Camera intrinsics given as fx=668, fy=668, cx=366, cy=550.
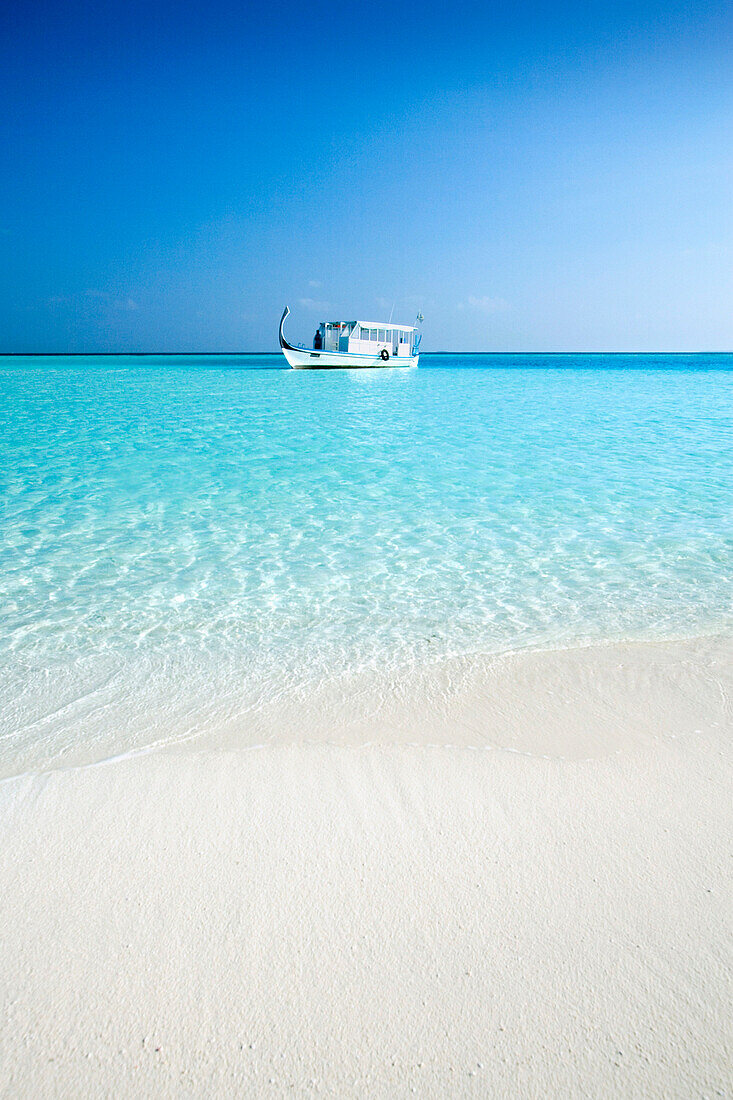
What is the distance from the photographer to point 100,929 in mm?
1844

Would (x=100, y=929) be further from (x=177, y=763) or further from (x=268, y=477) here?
(x=268, y=477)

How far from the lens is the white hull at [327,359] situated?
43344mm

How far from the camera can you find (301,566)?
5.48 m

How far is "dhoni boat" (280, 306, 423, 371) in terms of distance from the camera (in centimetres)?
4303

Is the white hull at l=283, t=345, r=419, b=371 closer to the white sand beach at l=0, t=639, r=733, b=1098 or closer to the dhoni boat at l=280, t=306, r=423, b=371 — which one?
the dhoni boat at l=280, t=306, r=423, b=371

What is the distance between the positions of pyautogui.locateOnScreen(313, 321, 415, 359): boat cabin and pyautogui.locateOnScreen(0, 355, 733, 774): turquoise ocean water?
32.4 m

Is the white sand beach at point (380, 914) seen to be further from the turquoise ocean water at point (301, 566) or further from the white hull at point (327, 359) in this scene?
the white hull at point (327, 359)

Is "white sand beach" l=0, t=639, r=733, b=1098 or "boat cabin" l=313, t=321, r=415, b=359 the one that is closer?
"white sand beach" l=0, t=639, r=733, b=1098

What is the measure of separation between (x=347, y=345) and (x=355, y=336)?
30.2 inches

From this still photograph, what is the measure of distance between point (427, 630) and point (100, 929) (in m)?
2.65

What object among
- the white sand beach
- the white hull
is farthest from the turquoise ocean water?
the white hull

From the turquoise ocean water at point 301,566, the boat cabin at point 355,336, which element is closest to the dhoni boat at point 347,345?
the boat cabin at point 355,336

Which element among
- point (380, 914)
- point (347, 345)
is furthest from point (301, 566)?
point (347, 345)

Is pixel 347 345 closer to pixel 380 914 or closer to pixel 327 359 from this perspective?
pixel 327 359
